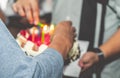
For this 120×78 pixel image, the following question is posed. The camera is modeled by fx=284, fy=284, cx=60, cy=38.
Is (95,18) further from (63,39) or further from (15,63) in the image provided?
(15,63)

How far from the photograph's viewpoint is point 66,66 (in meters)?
1.32

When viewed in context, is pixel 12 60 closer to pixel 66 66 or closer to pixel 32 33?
pixel 66 66

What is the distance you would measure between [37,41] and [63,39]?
30cm

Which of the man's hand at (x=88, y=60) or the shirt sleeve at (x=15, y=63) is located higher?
the shirt sleeve at (x=15, y=63)

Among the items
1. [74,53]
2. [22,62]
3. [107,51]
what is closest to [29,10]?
[74,53]

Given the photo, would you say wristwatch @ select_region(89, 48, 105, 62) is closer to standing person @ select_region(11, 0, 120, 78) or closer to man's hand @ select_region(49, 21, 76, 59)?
standing person @ select_region(11, 0, 120, 78)

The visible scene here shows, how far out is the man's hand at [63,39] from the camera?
1.08 m

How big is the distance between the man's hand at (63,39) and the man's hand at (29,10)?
0.27 meters

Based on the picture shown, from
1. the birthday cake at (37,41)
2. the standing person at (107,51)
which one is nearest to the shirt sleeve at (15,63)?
the birthday cake at (37,41)

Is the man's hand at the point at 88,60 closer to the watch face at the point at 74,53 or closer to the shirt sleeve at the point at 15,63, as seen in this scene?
the watch face at the point at 74,53

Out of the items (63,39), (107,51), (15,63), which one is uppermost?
(15,63)

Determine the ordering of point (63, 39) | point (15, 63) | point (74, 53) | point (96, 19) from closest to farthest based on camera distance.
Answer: point (15, 63), point (63, 39), point (74, 53), point (96, 19)

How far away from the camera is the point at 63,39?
1.14 meters

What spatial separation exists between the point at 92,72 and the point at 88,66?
0.50 feet
